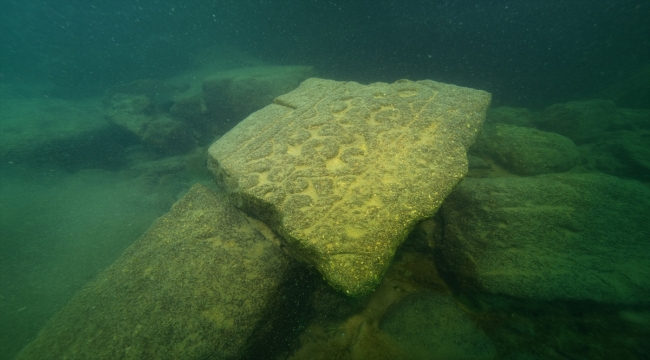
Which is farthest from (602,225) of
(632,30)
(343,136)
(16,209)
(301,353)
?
(632,30)

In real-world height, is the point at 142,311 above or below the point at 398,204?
below

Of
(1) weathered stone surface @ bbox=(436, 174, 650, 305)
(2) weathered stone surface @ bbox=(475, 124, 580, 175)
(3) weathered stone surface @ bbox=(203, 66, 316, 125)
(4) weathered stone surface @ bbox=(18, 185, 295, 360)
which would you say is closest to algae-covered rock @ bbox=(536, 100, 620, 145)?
(2) weathered stone surface @ bbox=(475, 124, 580, 175)

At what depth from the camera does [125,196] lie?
22.0 feet

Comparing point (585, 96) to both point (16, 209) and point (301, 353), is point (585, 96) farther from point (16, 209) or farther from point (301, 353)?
point (16, 209)

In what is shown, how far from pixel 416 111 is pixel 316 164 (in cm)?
157

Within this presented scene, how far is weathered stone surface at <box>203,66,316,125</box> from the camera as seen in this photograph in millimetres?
9273

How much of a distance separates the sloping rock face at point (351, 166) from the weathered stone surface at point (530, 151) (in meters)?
1.66

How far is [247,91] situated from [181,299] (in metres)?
8.61

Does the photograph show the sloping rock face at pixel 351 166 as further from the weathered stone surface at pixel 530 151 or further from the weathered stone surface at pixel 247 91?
the weathered stone surface at pixel 247 91

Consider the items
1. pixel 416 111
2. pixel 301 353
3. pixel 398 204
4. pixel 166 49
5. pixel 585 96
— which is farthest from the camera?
pixel 166 49

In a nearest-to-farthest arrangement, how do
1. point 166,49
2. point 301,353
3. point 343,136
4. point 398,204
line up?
point 398,204, point 301,353, point 343,136, point 166,49

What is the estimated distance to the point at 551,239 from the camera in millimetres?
2875

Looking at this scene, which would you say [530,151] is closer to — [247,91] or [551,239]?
[551,239]

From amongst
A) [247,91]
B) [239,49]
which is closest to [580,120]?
[247,91]
